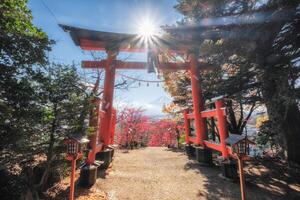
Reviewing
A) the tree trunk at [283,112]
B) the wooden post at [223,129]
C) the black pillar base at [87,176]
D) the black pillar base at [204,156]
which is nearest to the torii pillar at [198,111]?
the black pillar base at [204,156]

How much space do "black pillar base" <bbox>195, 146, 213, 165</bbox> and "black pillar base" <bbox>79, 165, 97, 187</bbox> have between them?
153 inches

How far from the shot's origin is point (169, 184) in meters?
4.46

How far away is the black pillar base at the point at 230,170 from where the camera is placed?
4592mm

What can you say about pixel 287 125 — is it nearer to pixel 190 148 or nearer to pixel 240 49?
pixel 240 49

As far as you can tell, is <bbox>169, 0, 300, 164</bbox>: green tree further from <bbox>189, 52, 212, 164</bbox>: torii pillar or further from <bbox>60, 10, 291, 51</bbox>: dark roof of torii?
<bbox>189, 52, 212, 164</bbox>: torii pillar

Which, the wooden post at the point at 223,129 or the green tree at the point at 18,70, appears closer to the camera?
the green tree at the point at 18,70

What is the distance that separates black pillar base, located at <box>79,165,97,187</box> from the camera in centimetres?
414

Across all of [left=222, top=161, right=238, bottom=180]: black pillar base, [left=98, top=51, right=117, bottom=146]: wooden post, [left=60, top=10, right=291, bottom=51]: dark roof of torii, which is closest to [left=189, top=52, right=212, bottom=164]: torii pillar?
[left=60, top=10, right=291, bottom=51]: dark roof of torii

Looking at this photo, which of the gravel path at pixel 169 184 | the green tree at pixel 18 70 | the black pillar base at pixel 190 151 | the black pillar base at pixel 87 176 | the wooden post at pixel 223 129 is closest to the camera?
the green tree at pixel 18 70

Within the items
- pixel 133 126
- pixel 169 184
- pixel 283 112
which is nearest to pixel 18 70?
pixel 169 184

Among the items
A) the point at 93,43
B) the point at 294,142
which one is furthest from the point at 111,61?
the point at 294,142

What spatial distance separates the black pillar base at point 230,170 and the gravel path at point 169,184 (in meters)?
0.18

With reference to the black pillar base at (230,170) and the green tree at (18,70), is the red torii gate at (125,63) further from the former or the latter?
the green tree at (18,70)

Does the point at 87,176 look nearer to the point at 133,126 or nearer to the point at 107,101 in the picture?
the point at 107,101
